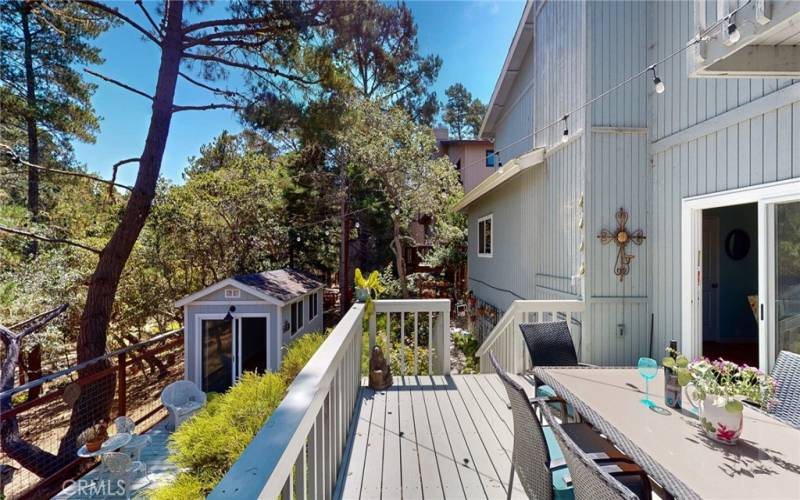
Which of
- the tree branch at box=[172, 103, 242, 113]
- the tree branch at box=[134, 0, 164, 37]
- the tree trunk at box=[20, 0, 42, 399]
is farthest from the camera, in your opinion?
the tree trunk at box=[20, 0, 42, 399]

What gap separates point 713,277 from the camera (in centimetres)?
551

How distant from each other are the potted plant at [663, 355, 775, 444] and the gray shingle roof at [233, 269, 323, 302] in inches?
310

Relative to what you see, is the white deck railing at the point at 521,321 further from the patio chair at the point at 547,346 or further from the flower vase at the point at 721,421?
the flower vase at the point at 721,421

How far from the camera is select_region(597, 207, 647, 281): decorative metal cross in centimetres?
433

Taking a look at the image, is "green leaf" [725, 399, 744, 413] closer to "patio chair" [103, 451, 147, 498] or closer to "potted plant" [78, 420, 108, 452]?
"patio chair" [103, 451, 147, 498]

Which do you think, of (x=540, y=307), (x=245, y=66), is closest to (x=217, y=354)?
(x=245, y=66)

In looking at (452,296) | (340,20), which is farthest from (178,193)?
(452,296)

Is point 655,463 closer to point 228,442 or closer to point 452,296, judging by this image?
point 228,442

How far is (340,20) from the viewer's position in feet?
22.9

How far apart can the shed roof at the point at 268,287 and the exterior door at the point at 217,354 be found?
711mm

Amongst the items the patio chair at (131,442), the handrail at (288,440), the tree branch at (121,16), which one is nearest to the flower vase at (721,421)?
the handrail at (288,440)

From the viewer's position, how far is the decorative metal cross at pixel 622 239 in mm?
4328

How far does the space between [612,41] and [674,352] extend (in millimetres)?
4276

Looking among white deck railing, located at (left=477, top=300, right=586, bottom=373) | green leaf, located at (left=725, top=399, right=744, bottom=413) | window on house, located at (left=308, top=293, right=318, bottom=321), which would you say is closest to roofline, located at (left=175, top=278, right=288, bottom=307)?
window on house, located at (left=308, top=293, right=318, bottom=321)
